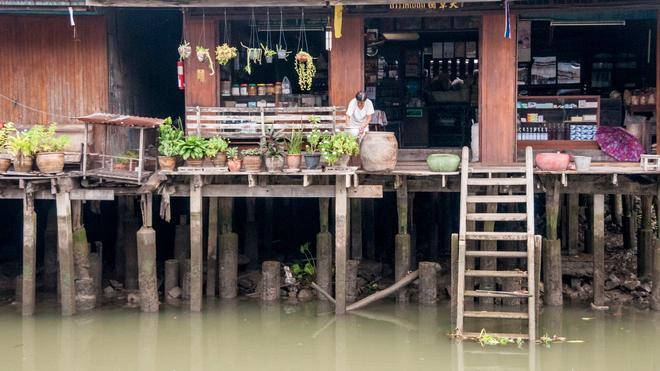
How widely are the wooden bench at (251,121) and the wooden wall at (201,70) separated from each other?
0.26 metres

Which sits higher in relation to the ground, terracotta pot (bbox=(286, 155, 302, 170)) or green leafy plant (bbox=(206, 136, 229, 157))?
green leafy plant (bbox=(206, 136, 229, 157))

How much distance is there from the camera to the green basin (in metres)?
12.3

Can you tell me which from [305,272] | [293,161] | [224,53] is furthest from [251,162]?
[305,272]

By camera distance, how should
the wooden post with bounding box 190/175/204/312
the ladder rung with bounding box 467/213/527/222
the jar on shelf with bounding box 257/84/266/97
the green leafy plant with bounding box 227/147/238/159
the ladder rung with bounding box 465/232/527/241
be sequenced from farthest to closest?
1. the jar on shelf with bounding box 257/84/266/97
2. the wooden post with bounding box 190/175/204/312
3. the green leafy plant with bounding box 227/147/238/159
4. the ladder rung with bounding box 467/213/527/222
5. the ladder rung with bounding box 465/232/527/241

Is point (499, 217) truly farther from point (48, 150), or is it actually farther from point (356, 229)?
point (48, 150)

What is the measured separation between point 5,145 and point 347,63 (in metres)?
5.11

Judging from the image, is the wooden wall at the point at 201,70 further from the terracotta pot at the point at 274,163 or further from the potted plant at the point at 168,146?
the terracotta pot at the point at 274,163

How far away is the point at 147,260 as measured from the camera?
40.6 feet

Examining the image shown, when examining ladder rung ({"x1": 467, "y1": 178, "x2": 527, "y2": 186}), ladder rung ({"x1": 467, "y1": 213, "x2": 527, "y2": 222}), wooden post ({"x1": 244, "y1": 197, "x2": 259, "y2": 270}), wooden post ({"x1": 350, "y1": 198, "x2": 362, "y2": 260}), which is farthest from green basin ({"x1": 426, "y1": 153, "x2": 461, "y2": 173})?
wooden post ({"x1": 244, "y1": 197, "x2": 259, "y2": 270})

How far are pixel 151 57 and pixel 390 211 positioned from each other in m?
5.15

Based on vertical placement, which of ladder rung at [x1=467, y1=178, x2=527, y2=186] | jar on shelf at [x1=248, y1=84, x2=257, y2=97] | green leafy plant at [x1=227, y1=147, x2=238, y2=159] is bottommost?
ladder rung at [x1=467, y1=178, x2=527, y2=186]

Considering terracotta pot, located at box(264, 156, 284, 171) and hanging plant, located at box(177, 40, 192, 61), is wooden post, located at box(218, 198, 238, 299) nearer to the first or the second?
terracotta pot, located at box(264, 156, 284, 171)

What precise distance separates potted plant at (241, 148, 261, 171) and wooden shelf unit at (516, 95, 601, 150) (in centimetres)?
435

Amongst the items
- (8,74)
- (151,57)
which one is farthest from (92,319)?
(151,57)
